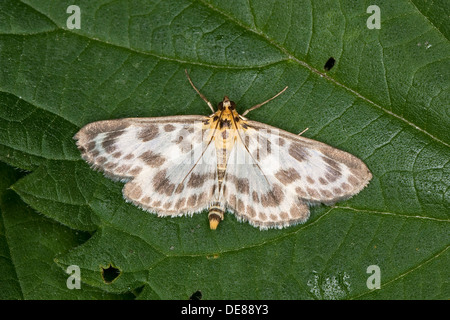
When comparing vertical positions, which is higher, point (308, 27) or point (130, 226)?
point (308, 27)

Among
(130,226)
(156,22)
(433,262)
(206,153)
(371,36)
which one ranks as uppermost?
(156,22)

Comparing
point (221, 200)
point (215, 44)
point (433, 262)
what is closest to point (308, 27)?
point (215, 44)

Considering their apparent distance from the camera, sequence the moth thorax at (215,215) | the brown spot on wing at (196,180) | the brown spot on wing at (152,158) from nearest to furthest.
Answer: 1. the moth thorax at (215,215)
2. the brown spot on wing at (152,158)
3. the brown spot on wing at (196,180)

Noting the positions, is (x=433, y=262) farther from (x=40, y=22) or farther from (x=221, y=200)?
(x=40, y=22)

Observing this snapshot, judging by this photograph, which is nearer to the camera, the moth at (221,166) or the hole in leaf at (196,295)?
the moth at (221,166)

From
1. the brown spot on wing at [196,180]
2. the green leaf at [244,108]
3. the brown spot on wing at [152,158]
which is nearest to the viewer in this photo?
the green leaf at [244,108]

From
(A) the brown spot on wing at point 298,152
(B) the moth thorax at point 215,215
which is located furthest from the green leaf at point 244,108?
(A) the brown spot on wing at point 298,152

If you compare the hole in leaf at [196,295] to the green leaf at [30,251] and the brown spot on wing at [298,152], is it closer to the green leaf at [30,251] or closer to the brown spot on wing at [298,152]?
the green leaf at [30,251]
